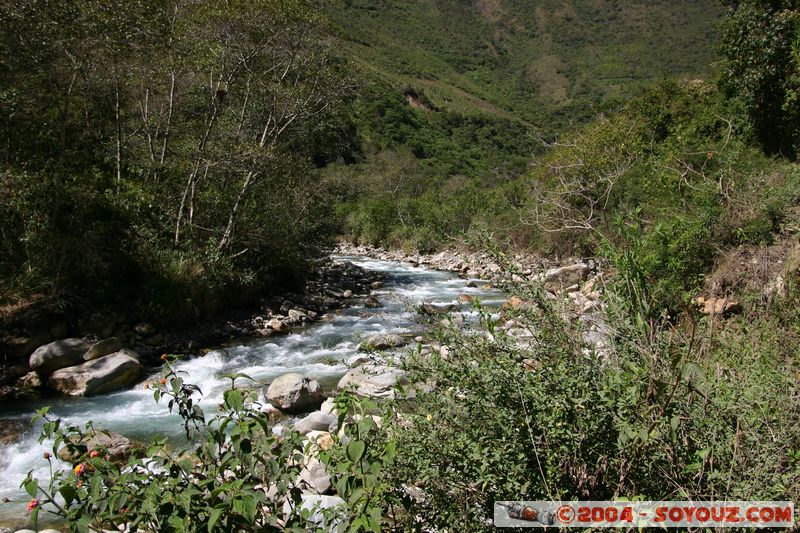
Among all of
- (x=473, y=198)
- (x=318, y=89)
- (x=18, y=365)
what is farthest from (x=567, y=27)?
(x=18, y=365)

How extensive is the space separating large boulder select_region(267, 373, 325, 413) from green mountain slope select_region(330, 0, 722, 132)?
7207cm

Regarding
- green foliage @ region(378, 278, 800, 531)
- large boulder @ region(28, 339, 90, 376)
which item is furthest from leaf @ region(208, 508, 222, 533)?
large boulder @ region(28, 339, 90, 376)

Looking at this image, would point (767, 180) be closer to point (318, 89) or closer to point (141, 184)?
point (318, 89)

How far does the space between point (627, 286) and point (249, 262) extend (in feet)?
36.6

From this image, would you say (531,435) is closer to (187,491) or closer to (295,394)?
(187,491)

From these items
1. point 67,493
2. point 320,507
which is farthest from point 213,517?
point 320,507

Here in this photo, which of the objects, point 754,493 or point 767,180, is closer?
point 754,493

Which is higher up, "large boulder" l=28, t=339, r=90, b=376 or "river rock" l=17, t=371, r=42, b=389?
"large boulder" l=28, t=339, r=90, b=376

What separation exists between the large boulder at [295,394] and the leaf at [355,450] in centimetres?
503

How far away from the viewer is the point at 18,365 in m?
7.54

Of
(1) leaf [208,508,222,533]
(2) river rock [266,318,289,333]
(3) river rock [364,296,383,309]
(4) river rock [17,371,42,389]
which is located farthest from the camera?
(3) river rock [364,296,383,309]

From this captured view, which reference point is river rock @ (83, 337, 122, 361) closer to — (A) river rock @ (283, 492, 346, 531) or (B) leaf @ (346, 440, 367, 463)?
(A) river rock @ (283, 492, 346, 531)

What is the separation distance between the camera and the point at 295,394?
6.83m

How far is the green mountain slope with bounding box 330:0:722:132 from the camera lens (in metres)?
93.0
